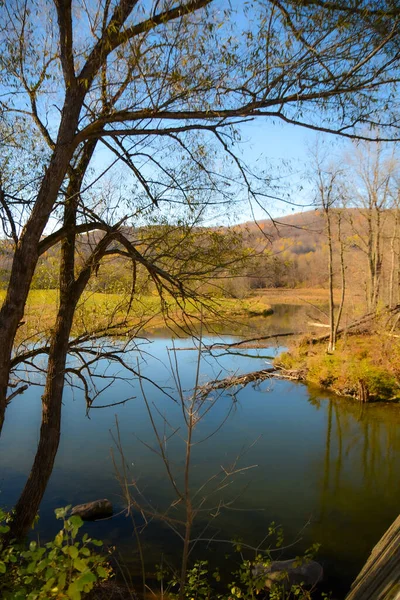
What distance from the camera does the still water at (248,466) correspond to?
5.23 meters

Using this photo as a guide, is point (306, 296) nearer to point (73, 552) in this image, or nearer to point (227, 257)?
point (227, 257)

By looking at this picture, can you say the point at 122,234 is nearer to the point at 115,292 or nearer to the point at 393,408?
the point at 115,292

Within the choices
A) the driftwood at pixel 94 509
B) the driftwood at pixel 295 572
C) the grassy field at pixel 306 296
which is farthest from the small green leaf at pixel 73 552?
the grassy field at pixel 306 296

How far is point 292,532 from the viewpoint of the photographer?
5.34m

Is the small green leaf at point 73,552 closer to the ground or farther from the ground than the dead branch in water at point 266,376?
farther from the ground

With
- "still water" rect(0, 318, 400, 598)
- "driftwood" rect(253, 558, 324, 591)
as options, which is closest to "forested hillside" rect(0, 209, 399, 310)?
"still water" rect(0, 318, 400, 598)

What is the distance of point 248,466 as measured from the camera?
580 centimetres

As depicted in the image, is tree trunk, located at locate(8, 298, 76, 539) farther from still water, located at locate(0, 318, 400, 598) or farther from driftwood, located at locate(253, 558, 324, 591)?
driftwood, located at locate(253, 558, 324, 591)

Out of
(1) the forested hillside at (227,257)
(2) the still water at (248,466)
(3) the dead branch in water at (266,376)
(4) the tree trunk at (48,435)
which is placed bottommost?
(2) the still water at (248,466)

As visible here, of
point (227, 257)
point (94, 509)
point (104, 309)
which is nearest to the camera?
point (227, 257)

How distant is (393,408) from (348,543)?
525 centimetres

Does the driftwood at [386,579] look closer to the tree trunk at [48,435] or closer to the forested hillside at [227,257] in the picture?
the forested hillside at [227,257]

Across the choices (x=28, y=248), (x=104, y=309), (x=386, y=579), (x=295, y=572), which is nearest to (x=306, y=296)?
(x=104, y=309)

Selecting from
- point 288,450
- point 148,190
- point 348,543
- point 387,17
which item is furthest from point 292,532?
point 387,17
